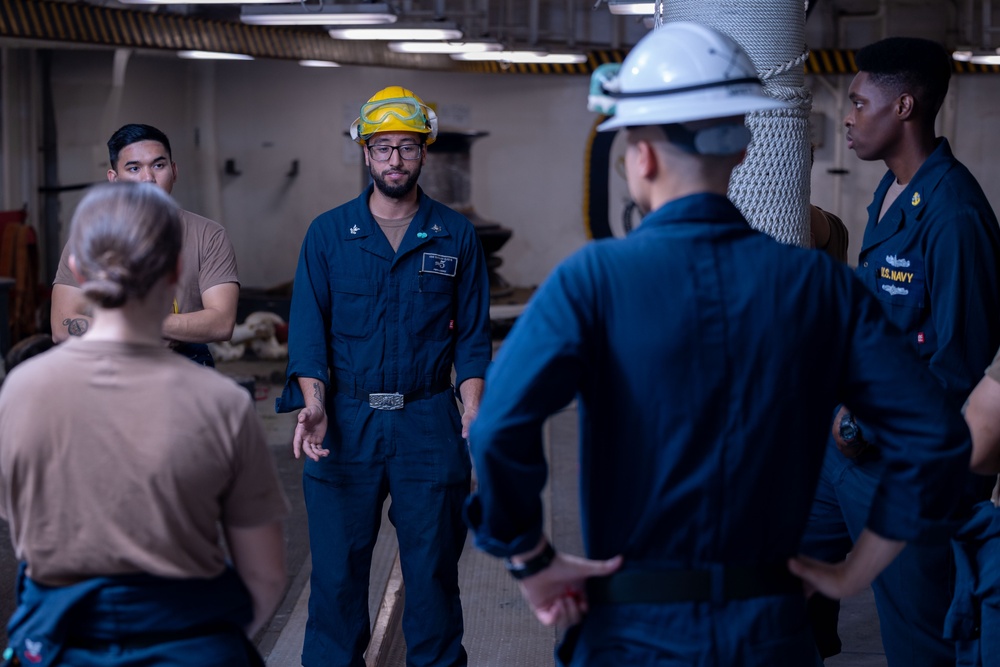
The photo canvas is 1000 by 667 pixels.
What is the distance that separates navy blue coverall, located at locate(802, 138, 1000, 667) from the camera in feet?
9.58

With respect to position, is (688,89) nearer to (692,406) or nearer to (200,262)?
(692,406)

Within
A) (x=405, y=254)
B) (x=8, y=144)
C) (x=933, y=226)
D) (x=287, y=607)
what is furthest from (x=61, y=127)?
(x=933, y=226)

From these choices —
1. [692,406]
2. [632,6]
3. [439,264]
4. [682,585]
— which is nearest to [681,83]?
[692,406]

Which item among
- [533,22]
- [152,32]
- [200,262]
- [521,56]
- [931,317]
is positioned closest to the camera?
[931,317]

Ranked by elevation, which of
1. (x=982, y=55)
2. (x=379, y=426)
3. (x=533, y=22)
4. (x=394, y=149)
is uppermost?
(x=533, y=22)

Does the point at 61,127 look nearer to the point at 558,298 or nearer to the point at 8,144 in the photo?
the point at 8,144

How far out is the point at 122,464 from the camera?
6.07 ft

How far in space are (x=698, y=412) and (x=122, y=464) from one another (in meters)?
0.94

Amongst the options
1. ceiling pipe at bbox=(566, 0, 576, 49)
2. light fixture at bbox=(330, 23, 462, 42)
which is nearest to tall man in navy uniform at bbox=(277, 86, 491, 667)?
light fixture at bbox=(330, 23, 462, 42)

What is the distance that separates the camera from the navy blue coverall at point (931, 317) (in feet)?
9.58

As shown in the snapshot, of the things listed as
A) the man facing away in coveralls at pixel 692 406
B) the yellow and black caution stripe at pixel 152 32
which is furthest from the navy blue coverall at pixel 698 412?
the yellow and black caution stripe at pixel 152 32

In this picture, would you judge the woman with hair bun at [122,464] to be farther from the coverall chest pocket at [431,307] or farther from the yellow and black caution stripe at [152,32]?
the yellow and black caution stripe at [152,32]

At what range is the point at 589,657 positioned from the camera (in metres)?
1.99

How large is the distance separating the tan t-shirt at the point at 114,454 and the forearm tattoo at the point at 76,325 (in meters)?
1.60
